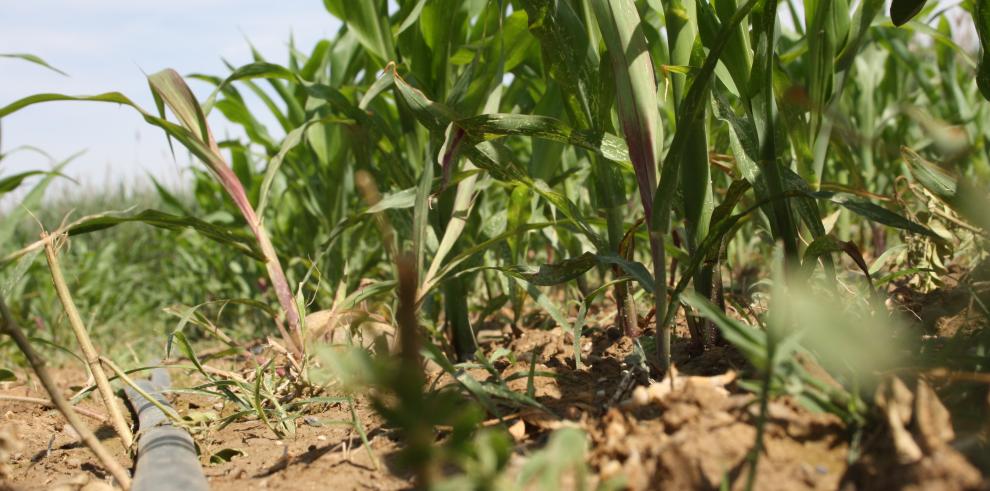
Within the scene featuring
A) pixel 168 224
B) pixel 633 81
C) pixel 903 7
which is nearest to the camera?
pixel 903 7

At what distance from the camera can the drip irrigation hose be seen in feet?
3.66

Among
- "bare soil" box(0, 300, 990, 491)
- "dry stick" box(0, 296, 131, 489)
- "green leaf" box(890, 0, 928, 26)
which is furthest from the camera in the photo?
"green leaf" box(890, 0, 928, 26)

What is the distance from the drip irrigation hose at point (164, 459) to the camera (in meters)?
1.12

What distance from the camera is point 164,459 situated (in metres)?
1.24

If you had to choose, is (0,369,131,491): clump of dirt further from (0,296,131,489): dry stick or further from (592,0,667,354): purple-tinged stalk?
(592,0,667,354): purple-tinged stalk

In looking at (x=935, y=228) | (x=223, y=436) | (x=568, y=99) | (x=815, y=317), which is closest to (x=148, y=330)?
(x=223, y=436)

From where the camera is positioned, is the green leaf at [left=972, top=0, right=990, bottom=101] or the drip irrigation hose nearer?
the drip irrigation hose

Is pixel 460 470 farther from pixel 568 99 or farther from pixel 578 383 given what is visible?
pixel 568 99

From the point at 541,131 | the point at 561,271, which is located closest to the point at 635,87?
the point at 541,131

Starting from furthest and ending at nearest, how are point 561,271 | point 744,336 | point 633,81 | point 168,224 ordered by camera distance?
point 168,224 < point 561,271 < point 633,81 < point 744,336

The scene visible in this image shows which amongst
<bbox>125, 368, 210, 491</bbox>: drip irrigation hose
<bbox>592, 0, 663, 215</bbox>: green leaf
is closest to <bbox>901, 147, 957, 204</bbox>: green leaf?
<bbox>592, 0, 663, 215</bbox>: green leaf

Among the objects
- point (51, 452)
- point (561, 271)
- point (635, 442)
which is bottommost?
point (51, 452)

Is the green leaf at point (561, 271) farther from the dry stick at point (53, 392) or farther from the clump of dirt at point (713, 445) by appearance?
the dry stick at point (53, 392)

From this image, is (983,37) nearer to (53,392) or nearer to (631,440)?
(631,440)
